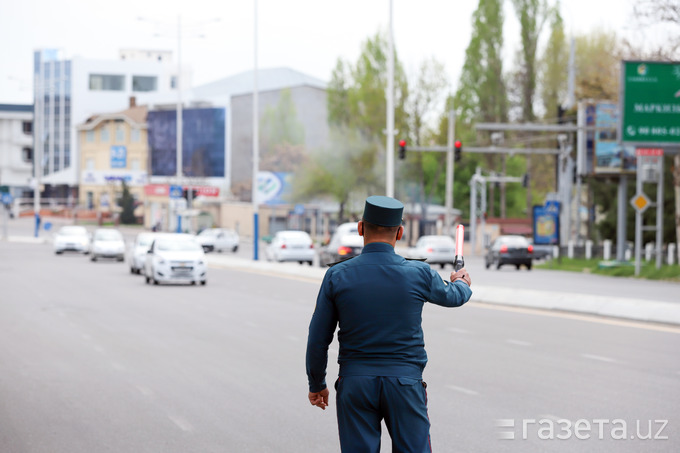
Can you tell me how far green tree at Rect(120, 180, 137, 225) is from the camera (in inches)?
4186

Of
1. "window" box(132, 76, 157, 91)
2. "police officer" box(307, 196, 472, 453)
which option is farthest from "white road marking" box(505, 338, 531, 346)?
"window" box(132, 76, 157, 91)

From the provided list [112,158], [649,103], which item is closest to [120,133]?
[112,158]

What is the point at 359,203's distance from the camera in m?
89.3

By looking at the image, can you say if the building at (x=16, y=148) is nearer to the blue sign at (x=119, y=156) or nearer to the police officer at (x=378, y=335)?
the blue sign at (x=119, y=156)

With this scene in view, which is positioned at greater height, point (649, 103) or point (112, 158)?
point (649, 103)

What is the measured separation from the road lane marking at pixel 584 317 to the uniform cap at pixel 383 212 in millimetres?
13761

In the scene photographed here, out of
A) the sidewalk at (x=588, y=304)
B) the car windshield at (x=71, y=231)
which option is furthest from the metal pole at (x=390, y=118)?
the car windshield at (x=71, y=231)

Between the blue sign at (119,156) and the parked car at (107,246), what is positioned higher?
the blue sign at (119,156)

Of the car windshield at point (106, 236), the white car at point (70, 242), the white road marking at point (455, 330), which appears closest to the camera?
the white road marking at point (455, 330)

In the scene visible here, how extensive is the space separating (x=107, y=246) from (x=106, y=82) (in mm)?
88110

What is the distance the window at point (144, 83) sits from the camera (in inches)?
5271

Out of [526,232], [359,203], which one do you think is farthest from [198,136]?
[526,232]

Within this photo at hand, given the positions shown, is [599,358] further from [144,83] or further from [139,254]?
[144,83]

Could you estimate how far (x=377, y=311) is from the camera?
17.0ft
